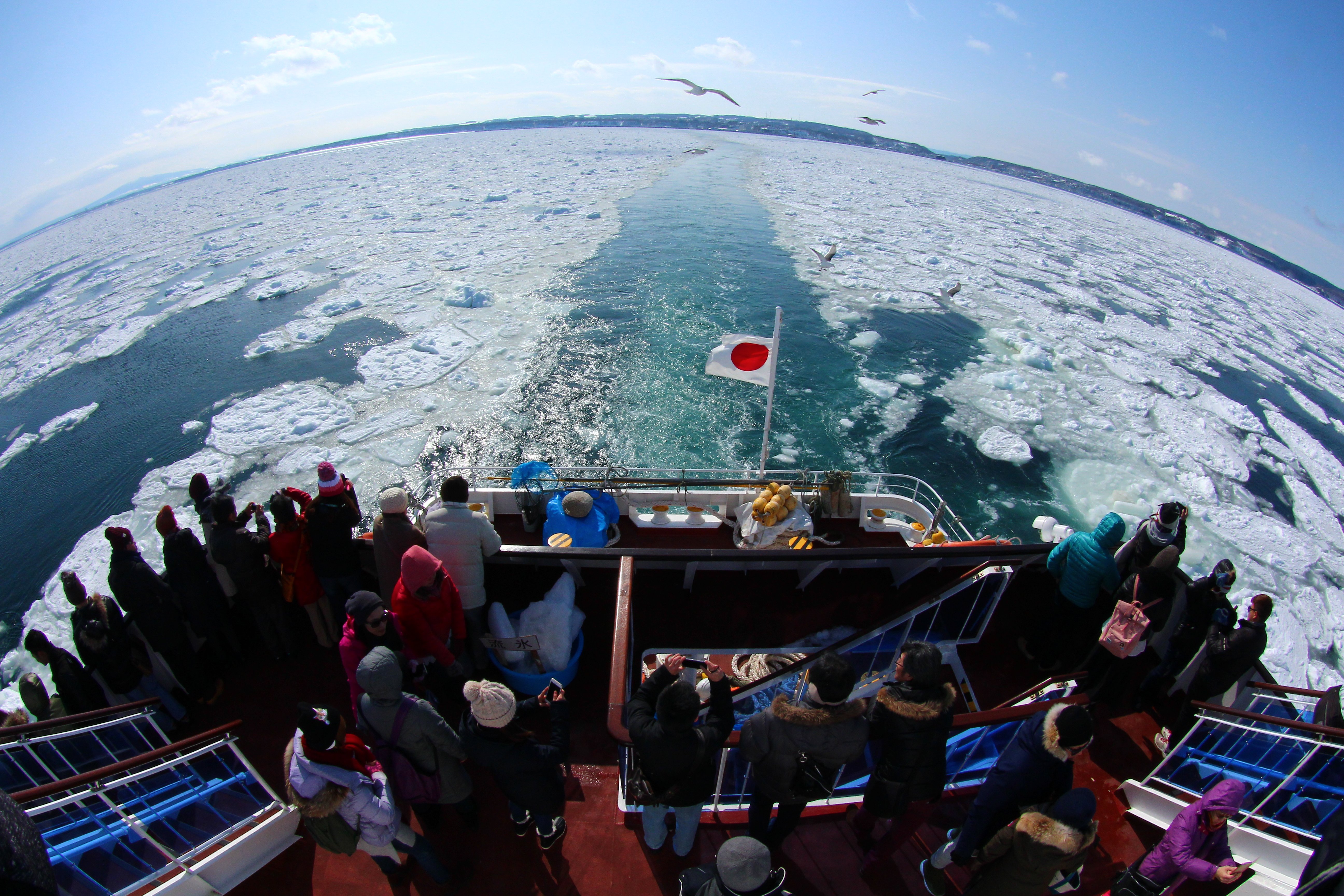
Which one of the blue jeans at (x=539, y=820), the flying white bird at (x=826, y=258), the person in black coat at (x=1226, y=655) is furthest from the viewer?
the flying white bird at (x=826, y=258)

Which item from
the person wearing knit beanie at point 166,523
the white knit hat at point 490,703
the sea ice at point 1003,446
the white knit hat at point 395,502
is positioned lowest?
the sea ice at point 1003,446

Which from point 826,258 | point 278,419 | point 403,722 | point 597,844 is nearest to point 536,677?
point 597,844

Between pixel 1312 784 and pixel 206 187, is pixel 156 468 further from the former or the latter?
pixel 206 187

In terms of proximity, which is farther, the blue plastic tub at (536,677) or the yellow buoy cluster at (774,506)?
the yellow buoy cluster at (774,506)

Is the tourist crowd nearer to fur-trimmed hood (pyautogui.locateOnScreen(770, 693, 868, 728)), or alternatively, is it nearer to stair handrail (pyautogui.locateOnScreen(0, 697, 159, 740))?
fur-trimmed hood (pyautogui.locateOnScreen(770, 693, 868, 728))

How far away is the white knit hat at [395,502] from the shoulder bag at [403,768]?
130cm

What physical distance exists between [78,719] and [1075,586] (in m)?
6.09

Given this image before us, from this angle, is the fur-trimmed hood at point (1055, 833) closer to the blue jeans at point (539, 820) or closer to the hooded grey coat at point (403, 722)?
the blue jeans at point (539, 820)

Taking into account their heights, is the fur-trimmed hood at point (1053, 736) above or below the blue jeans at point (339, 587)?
above

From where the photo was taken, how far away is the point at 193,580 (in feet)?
12.0

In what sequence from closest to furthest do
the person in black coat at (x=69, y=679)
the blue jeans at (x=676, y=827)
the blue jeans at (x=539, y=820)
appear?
the blue jeans at (x=676, y=827) → the blue jeans at (x=539, y=820) → the person in black coat at (x=69, y=679)

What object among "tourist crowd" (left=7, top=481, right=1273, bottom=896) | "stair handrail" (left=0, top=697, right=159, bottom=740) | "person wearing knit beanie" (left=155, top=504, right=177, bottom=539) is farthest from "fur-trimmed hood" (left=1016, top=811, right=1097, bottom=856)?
"person wearing knit beanie" (left=155, top=504, right=177, bottom=539)

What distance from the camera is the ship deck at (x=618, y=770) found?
2.90 metres

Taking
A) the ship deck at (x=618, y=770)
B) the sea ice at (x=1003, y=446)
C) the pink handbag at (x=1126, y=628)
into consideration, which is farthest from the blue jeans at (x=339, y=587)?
the sea ice at (x=1003, y=446)
